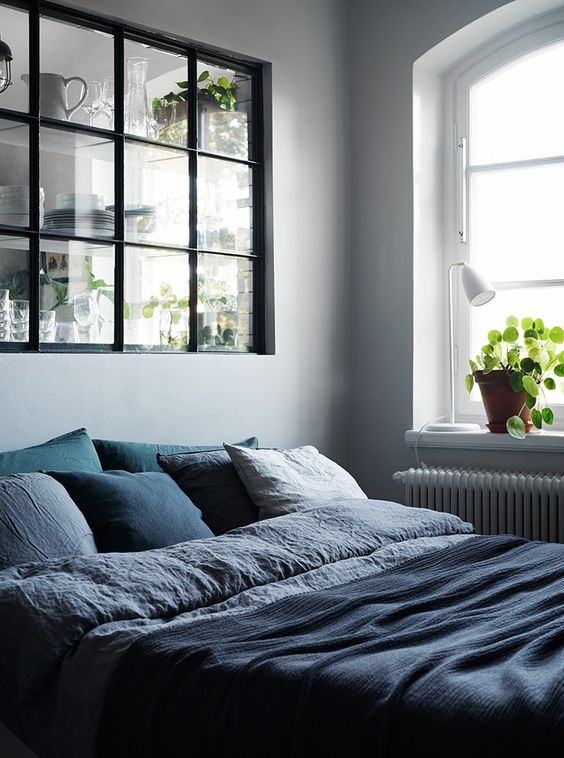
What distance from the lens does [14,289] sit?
3395mm

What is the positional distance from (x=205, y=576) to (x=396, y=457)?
2326 millimetres

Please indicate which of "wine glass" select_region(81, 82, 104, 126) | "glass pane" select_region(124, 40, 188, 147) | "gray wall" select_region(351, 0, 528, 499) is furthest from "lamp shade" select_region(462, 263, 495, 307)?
"wine glass" select_region(81, 82, 104, 126)

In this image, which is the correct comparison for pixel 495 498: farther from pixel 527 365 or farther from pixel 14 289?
pixel 14 289

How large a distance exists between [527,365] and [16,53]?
242 cm

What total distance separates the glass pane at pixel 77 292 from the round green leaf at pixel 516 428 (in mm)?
1730

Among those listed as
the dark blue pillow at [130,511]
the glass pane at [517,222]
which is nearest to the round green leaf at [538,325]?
the glass pane at [517,222]

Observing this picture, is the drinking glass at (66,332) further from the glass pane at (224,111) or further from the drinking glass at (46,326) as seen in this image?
the glass pane at (224,111)

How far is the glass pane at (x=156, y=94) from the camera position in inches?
151

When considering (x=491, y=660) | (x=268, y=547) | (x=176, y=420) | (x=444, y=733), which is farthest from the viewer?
(x=176, y=420)

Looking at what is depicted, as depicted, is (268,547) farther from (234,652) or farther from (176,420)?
(176,420)

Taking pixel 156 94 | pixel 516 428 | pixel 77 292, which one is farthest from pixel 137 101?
pixel 516 428

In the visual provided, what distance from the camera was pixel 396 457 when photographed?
4613 mm

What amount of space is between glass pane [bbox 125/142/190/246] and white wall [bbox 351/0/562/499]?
1060 mm

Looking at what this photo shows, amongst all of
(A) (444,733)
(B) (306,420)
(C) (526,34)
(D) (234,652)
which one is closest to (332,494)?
(B) (306,420)
